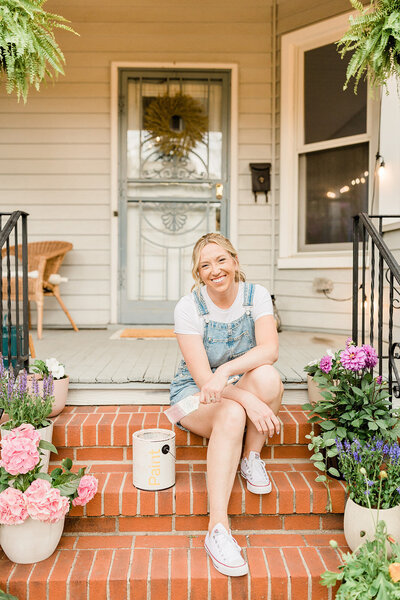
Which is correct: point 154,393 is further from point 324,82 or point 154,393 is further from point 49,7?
point 49,7

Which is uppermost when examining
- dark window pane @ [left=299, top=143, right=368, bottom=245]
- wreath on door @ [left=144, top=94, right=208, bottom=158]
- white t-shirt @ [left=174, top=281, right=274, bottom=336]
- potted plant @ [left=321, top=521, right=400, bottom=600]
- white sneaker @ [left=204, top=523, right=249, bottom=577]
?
wreath on door @ [left=144, top=94, right=208, bottom=158]

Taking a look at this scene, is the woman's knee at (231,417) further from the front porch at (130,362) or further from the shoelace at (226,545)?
the front porch at (130,362)

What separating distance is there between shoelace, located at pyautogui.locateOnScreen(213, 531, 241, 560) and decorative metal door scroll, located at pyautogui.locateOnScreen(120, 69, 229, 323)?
2.89 metres

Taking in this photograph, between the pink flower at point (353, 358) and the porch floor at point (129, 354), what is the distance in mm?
492

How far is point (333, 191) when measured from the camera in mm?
4125

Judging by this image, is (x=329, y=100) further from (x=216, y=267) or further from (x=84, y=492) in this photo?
(x=84, y=492)

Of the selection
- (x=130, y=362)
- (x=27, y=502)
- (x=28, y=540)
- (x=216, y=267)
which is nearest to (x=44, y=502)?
(x=27, y=502)

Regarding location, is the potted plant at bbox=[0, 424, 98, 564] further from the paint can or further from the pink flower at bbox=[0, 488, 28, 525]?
the paint can

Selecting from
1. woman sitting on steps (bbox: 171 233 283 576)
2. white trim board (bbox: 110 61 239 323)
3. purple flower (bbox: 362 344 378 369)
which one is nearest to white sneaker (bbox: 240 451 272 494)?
woman sitting on steps (bbox: 171 233 283 576)

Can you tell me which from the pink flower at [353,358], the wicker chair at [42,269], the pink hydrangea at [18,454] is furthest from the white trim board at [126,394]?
the wicker chair at [42,269]

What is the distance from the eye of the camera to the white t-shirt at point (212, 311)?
6.59ft

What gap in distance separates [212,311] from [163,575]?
99 cm

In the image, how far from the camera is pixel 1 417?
2168 mm

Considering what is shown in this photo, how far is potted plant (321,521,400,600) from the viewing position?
4.54 feet
